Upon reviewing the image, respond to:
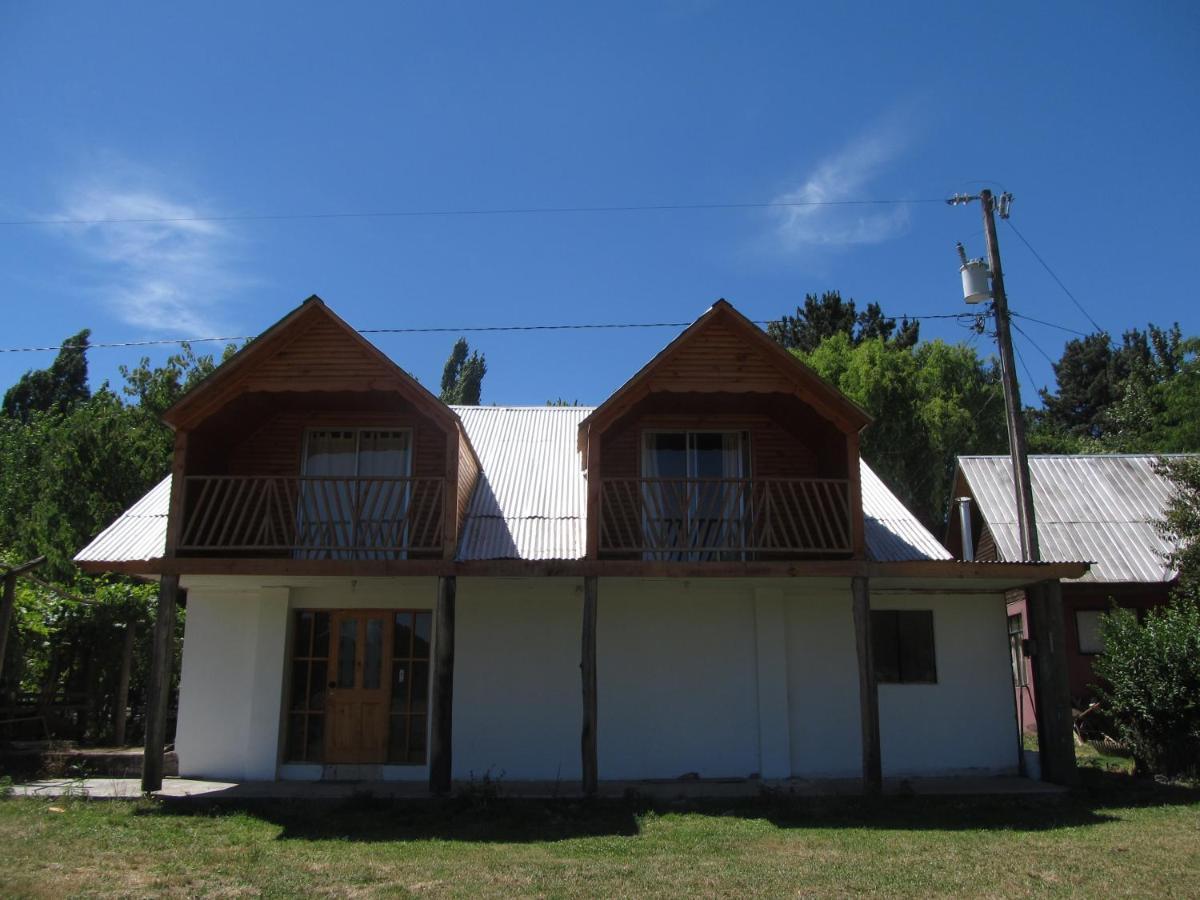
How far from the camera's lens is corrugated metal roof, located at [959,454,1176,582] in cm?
1739

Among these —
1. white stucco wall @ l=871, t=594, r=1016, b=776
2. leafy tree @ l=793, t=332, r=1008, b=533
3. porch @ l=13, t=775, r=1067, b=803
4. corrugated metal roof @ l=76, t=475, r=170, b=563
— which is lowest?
porch @ l=13, t=775, r=1067, b=803

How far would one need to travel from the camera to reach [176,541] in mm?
11391

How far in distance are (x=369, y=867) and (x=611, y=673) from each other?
5.54 m

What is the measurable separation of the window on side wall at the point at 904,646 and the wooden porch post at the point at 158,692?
363 inches

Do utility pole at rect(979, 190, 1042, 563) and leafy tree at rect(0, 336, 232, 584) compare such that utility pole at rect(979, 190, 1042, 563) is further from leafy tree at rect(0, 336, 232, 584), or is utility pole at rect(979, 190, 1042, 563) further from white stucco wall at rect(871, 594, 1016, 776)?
leafy tree at rect(0, 336, 232, 584)

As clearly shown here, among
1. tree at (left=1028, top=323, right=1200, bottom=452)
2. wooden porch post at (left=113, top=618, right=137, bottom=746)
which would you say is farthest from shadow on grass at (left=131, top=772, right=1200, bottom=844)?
tree at (left=1028, top=323, right=1200, bottom=452)

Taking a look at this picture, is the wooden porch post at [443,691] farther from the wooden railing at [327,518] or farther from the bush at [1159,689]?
the bush at [1159,689]

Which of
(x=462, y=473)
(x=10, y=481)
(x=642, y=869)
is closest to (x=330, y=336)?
(x=462, y=473)

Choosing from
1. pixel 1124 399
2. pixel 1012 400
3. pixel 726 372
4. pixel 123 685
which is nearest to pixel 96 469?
pixel 123 685

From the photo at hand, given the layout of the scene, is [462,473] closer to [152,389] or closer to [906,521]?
[906,521]

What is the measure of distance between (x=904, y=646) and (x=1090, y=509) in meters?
8.07

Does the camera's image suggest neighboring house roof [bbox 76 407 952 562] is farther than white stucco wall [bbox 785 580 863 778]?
No

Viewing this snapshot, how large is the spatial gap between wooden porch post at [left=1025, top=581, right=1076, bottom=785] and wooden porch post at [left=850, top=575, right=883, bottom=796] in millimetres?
2503

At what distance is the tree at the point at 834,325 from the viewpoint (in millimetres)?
37250
